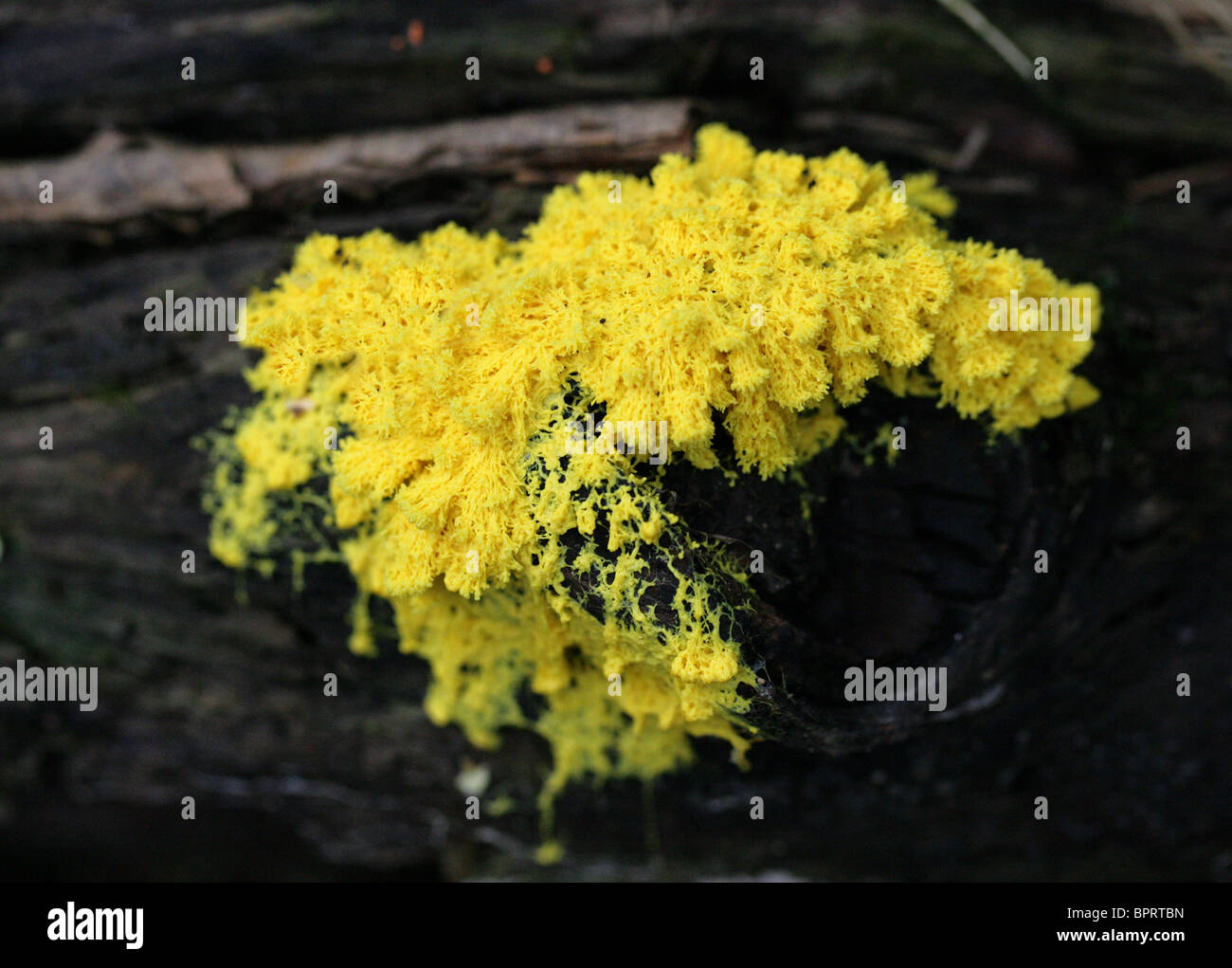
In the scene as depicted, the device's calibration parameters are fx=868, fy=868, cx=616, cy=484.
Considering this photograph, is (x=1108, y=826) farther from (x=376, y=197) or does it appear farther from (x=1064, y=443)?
(x=376, y=197)

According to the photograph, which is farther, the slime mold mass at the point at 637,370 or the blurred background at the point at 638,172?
the blurred background at the point at 638,172

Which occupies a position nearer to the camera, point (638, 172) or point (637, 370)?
point (637, 370)

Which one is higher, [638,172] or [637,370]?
[638,172]

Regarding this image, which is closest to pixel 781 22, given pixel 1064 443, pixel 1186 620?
pixel 1064 443

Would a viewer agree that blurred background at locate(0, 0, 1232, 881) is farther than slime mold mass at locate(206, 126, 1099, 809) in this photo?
Yes
